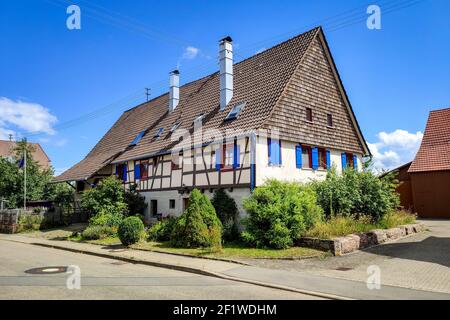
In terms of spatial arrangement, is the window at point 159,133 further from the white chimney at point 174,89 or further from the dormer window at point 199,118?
the dormer window at point 199,118

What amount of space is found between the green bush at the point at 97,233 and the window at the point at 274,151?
29.8 ft

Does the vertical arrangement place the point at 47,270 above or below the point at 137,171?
below

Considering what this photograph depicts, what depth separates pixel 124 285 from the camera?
8570mm

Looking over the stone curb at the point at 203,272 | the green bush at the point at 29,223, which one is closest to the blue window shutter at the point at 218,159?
the stone curb at the point at 203,272

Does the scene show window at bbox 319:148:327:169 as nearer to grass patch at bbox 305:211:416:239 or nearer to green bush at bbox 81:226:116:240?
grass patch at bbox 305:211:416:239

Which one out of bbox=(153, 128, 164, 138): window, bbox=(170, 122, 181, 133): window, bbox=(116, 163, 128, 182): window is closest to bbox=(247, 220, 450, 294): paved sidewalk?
bbox=(170, 122, 181, 133): window

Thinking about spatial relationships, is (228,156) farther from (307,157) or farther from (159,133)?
(159,133)

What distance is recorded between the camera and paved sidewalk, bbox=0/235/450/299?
25.3 ft

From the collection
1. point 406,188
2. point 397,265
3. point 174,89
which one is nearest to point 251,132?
point 397,265

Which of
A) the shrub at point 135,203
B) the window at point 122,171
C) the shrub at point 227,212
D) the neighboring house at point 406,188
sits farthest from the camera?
the neighboring house at point 406,188

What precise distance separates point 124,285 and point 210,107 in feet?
48.0

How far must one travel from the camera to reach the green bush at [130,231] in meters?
15.7

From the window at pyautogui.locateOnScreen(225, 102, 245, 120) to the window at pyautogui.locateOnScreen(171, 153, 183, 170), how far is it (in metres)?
3.50
